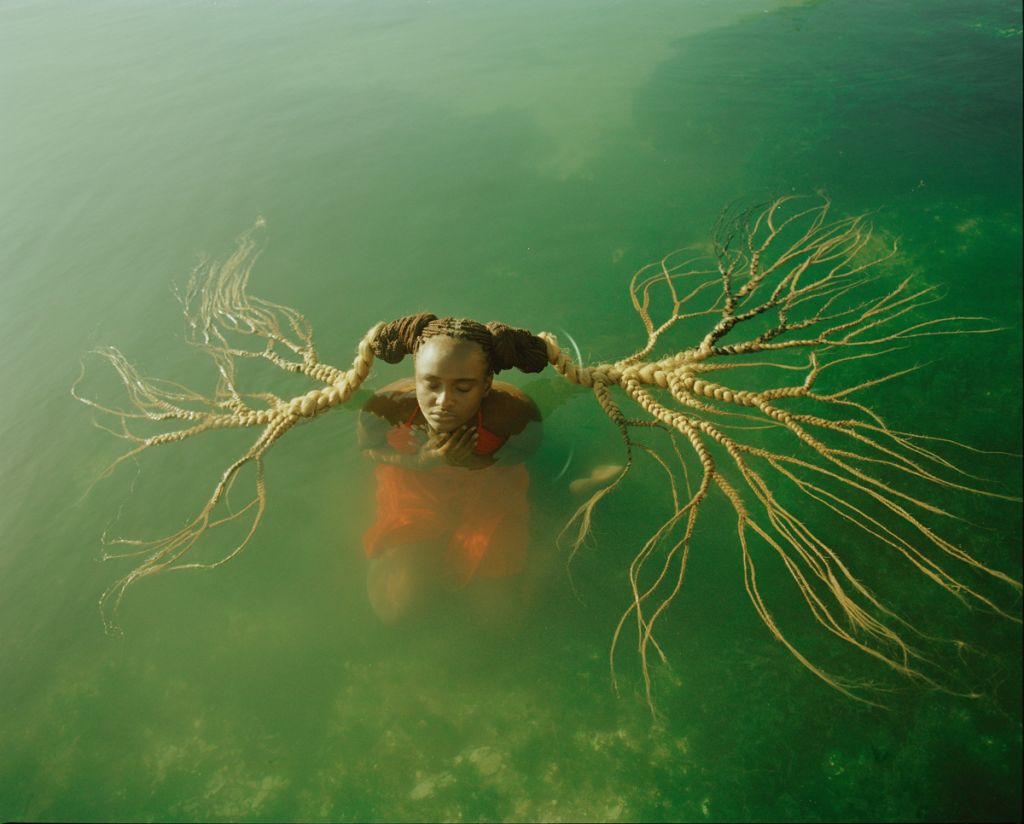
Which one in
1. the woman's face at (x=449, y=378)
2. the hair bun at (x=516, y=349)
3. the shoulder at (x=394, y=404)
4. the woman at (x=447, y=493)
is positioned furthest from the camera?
the shoulder at (x=394, y=404)

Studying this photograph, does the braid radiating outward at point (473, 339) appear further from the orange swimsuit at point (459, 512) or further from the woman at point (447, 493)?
the orange swimsuit at point (459, 512)

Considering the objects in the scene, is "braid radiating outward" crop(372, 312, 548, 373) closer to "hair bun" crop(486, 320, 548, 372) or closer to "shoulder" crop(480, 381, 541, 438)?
"hair bun" crop(486, 320, 548, 372)

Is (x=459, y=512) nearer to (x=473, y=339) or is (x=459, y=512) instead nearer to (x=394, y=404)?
(x=394, y=404)

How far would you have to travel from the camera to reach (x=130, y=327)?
3.70 metres

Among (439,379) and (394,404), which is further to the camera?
(394,404)

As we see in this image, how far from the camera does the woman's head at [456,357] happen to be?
212cm

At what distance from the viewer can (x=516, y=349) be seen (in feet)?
7.63

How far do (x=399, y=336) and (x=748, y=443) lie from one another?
1.66 metres

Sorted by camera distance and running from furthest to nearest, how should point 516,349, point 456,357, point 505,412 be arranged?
1. point 505,412
2. point 516,349
3. point 456,357

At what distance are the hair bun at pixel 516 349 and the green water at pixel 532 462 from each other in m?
0.70

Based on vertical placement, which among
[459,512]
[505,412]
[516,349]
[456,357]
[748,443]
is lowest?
[748,443]

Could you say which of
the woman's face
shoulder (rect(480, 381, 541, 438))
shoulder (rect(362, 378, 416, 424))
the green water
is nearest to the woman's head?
the woman's face

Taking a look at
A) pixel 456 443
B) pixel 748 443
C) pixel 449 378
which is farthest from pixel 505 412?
pixel 748 443

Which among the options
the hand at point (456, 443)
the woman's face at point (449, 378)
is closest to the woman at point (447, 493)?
the hand at point (456, 443)
